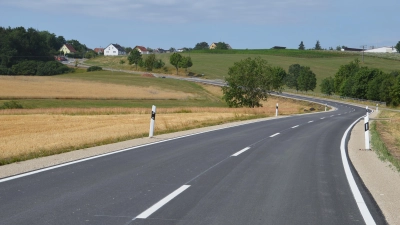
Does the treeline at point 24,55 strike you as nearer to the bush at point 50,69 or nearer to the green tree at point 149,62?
the bush at point 50,69

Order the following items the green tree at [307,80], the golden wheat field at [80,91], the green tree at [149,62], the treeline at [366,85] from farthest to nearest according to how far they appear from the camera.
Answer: the green tree at [149,62], the green tree at [307,80], the treeline at [366,85], the golden wheat field at [80,91]

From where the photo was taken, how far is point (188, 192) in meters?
8.70

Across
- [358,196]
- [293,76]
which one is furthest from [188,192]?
[293,76]

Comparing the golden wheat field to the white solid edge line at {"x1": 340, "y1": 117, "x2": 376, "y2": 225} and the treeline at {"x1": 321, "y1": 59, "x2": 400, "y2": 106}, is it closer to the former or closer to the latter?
the treeline at {"x1": 321, "y1": 59, "x2": 400, "y2": 106}

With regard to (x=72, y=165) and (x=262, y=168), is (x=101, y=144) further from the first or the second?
(x=262, y=168)

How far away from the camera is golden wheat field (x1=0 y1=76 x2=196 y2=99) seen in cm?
6472

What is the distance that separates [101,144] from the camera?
1661 centimetres

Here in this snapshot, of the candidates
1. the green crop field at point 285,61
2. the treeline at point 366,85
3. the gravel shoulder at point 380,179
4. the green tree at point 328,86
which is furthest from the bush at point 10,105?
the green tree at point 328,86

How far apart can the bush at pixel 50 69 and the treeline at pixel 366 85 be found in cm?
6301

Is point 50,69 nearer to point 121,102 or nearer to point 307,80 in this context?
point 121,102

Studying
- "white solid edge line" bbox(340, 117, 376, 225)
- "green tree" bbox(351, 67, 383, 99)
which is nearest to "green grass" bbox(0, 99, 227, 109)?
"green tree" bbox(351, 67, 383, 99)

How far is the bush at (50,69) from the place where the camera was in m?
112

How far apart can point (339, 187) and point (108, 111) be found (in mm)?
38800

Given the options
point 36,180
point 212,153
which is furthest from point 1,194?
point 212,153
